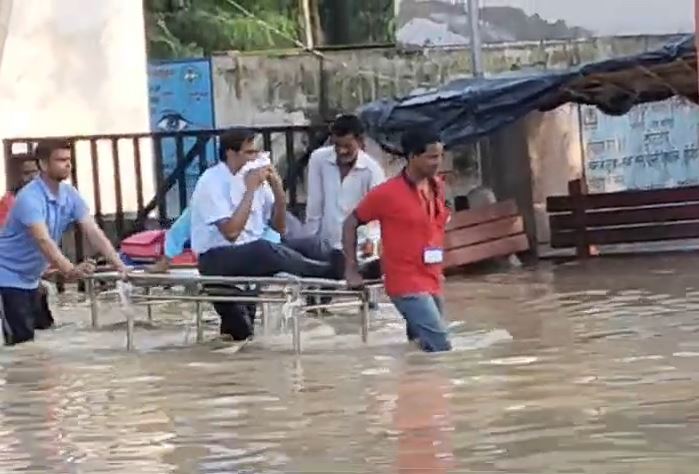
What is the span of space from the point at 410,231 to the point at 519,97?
33.8 ft

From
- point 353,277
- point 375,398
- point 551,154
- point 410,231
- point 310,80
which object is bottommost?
point 375,398

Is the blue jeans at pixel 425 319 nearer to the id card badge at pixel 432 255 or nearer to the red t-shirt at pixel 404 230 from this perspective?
the red t-shirt at pixel 404 230

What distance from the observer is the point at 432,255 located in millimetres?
12203

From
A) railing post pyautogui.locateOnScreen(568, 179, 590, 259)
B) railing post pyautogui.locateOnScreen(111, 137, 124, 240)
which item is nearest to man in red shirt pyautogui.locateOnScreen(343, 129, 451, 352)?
railing post pyautogui.locateOnScreen(111, 137, 124, 240)

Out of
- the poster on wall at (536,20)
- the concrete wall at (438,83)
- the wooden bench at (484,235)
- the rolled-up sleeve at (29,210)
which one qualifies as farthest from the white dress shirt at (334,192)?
the poster on wall at (536,20)

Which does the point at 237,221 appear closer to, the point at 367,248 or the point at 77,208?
the point at 77,208

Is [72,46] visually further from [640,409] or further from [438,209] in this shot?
[640,409]

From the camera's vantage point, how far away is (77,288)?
69.2ft

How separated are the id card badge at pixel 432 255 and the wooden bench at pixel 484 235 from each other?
9.73m

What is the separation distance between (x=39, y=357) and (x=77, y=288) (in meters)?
6.91

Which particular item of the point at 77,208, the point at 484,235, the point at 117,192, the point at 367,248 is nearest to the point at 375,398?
the point at 77,208

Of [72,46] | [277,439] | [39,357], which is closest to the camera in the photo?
[277,439]

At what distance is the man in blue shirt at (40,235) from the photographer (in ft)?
44.2

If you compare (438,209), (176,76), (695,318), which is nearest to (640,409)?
(438,209)
